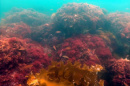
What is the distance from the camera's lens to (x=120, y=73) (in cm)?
469

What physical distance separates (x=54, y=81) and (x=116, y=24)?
43.3ft

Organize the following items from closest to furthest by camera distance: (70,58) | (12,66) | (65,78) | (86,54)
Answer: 1. (65,78)
2. (12,66)
3. (70,58)
4. (86,54)

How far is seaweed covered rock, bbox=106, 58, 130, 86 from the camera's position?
4.38 m

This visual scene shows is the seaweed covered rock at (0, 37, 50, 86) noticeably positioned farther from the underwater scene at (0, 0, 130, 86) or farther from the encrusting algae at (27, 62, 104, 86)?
the encrusting algae at (27, 62, 104, 86)

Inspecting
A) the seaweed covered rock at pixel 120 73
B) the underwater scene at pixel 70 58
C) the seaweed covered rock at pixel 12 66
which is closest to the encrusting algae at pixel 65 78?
the underwater scene at pixel 70 58

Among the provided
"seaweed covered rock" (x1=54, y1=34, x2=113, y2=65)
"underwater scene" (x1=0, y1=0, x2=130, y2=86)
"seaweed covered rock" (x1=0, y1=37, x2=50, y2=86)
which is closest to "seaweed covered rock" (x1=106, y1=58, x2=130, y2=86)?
"underwater scene" (x1=0, y1=0, x2=130, y2=86)

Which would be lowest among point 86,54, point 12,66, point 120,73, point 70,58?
point 120,73

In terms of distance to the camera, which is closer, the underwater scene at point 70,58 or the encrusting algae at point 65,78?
the encrusting algae at point 65,78

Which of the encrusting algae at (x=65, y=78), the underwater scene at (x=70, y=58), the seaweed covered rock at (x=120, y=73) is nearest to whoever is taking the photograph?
the encrusting algae at (x=65, y=78)

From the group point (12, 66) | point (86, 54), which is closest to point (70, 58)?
point (86, 54)

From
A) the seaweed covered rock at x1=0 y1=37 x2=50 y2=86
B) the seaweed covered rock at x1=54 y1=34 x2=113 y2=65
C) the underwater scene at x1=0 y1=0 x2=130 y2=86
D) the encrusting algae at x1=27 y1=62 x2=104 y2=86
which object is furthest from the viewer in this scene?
the seaweed covered rock at x1=54 y1=34 x2=113 y2=65

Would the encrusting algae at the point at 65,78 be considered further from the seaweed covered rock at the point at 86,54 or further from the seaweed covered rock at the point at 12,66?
the seaweed covered rock at the point at 86,54

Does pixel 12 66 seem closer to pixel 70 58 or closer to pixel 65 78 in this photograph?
pixel 65 78

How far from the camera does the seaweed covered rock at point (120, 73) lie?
4.38 m
